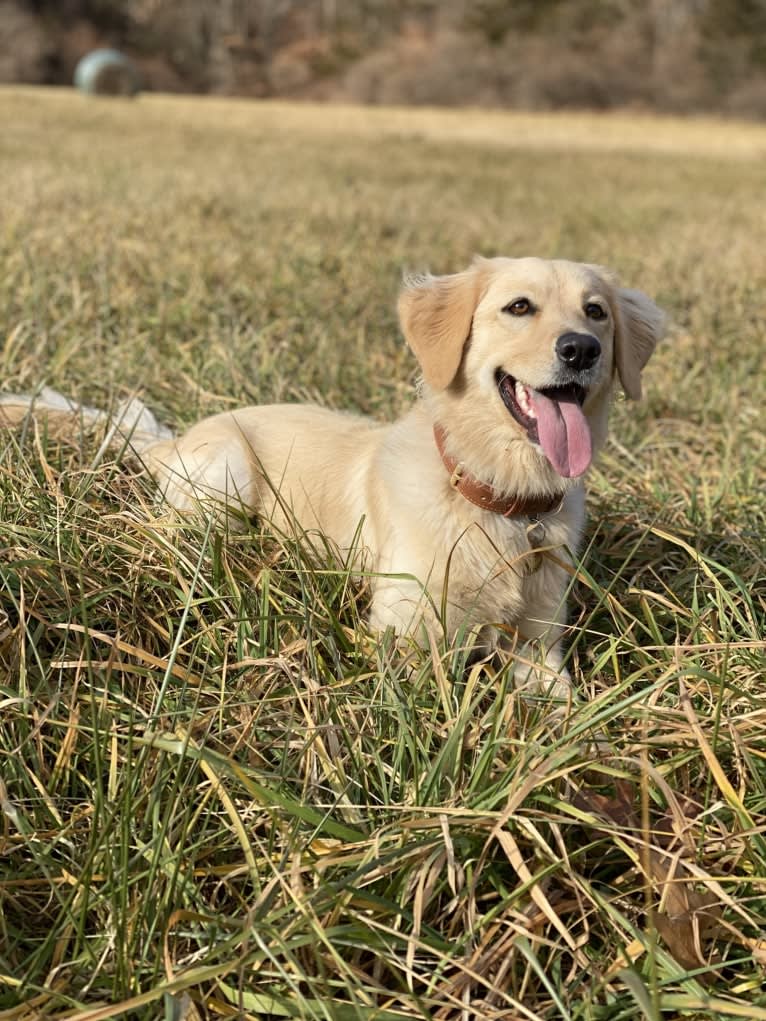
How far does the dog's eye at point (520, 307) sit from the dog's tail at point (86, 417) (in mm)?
1137

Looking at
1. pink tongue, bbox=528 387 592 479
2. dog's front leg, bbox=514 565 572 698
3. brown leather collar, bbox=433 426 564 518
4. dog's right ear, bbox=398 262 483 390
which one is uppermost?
dog's right ear, bbox=398 262 483 390

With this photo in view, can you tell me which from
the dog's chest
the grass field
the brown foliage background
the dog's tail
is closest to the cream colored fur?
the dog's chest

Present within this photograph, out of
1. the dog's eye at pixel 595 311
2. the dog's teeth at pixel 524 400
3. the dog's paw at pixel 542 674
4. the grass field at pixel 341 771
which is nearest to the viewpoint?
the grass field at pixel 341 771

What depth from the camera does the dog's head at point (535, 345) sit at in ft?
7.70

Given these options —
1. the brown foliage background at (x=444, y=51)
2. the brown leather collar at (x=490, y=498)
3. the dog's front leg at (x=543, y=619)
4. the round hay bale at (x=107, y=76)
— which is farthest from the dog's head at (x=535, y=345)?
the brown foliage background at (x=444, y=51)

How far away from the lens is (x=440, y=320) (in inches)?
101

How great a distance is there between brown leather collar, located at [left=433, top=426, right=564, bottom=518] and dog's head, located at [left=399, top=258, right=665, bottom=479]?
11 centimetres

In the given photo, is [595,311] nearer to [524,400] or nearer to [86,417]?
[524,400]

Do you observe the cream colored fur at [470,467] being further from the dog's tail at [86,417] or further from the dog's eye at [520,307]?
the dog's tail at [86,417]

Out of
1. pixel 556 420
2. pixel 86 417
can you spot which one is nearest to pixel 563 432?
pixel 556 420

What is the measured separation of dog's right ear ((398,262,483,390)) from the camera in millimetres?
2508

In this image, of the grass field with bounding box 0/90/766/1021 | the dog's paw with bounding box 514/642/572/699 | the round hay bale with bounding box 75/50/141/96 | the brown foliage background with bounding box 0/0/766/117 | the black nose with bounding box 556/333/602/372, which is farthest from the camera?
the brown foliage background with bounding box 0/0/766/117

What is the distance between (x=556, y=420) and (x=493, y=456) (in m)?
0.18

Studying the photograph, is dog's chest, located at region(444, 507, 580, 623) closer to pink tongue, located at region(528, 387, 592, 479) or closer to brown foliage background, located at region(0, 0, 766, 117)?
pink tongue, located at region(528, 387, 592, 479)
